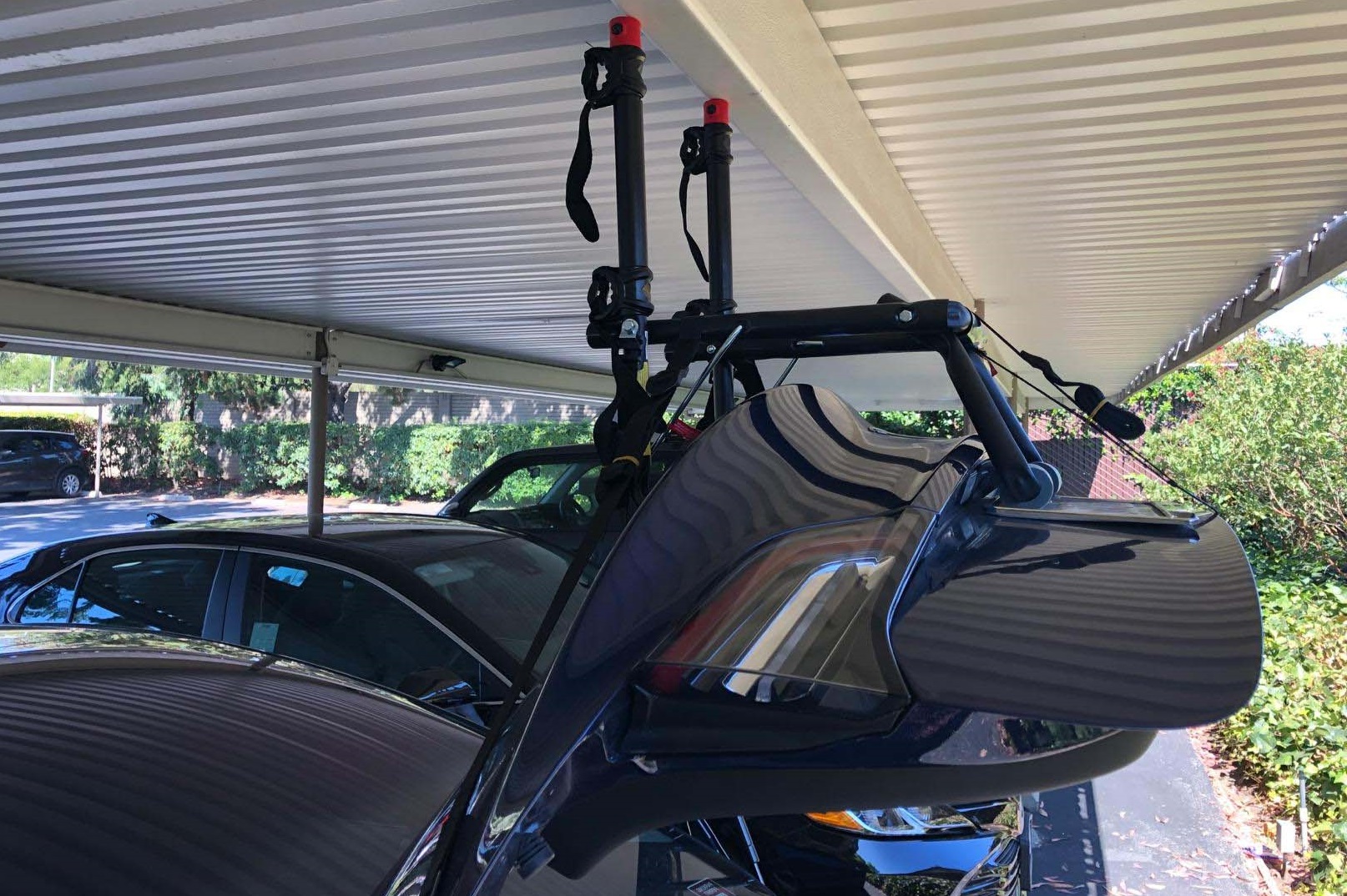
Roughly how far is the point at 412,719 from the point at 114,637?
2.10ft

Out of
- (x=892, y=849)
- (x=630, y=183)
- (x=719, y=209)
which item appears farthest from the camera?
(x=892, y=849)

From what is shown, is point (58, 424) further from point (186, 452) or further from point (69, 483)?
point (69, 483)

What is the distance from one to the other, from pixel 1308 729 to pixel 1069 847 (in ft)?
5.37

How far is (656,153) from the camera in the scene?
13.4ft

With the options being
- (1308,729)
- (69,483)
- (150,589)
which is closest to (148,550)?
(150,589)

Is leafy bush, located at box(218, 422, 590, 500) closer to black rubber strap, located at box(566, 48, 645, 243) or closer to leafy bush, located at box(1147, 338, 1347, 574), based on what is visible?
leafy bush, located at box(1147, 338, 1347, 574)

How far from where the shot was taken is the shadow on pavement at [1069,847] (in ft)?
14.2

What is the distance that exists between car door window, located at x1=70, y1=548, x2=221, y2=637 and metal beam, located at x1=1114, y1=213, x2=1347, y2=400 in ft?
20.6

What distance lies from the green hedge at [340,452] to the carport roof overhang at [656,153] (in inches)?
613

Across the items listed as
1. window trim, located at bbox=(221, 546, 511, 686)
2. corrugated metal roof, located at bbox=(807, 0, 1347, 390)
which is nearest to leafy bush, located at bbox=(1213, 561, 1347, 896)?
corrugated metal roof, located at bbox=(807, 0, 1347, 390)

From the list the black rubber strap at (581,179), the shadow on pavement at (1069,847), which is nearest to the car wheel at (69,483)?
the shadow on pavement at (1069,847)

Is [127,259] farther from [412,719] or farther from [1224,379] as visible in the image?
[1224,379]

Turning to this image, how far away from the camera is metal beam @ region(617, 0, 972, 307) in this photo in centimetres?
213

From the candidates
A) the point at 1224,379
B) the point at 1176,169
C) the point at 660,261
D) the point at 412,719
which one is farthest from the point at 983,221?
the point at 1224,379
